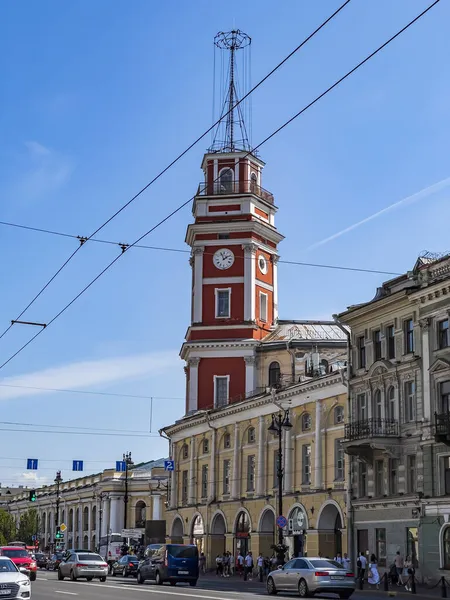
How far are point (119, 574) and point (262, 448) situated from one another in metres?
11.0

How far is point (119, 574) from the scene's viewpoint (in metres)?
57.7

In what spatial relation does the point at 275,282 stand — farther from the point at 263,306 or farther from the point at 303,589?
the point at 303,589

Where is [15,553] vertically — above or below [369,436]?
below

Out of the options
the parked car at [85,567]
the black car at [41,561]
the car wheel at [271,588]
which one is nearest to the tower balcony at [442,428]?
the car wheel at [271,588]

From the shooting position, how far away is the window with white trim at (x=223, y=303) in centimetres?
7062

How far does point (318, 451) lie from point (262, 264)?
72.9 feet

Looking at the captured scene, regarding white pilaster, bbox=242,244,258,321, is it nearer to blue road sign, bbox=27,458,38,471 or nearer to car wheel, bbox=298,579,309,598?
blue road sign, bbox=27,458,38,471

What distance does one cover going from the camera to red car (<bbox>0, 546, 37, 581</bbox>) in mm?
41625

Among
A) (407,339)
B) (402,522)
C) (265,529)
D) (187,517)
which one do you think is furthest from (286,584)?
(187,517)

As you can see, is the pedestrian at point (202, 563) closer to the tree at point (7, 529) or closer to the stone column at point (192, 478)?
the stone column at point (192, 478)

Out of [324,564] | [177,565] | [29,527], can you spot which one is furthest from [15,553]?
[29,527]

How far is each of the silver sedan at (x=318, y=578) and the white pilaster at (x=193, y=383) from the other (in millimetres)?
38320

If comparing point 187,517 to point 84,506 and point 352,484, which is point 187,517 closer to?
point 352,484

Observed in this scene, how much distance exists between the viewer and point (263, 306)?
72438 millimetres
